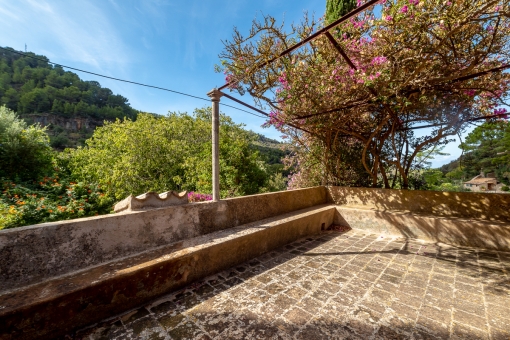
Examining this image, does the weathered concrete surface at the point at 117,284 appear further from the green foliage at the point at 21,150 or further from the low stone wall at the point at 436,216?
the green foliage at the point at 21,150

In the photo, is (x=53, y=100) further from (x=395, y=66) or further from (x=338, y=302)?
(x=338, y=302)

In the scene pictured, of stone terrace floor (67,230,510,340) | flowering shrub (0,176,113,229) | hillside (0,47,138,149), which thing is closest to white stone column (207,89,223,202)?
stone terrace floor (67,230,510,340)

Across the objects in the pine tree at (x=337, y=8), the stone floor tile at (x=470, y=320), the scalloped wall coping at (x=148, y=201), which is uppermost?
the pine tree at (x=337, y=8)

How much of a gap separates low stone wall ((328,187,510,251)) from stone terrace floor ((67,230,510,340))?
1.57ft

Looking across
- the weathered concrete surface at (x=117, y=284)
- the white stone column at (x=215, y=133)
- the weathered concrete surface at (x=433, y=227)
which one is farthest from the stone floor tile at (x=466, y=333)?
the white stone column at (x=215, y=133)

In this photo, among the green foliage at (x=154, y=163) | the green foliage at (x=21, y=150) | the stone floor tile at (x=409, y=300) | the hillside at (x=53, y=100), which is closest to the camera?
the stone floor tile at (x=409, y=300)

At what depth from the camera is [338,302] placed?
7.43 feet

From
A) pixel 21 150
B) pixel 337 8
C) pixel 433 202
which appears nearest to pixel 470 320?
pixel 433 202

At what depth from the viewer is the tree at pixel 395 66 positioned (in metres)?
2.94

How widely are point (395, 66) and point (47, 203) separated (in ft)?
31.4

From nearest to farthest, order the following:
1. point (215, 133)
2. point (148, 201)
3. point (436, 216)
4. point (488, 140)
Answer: point (148, 201) → point (215, 133) → point (436, 216) → point (488, 140)

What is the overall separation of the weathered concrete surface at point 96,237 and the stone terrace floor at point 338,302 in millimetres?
725

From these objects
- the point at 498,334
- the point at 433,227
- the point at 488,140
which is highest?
the point at 488,140

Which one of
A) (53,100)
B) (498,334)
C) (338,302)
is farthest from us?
(53,100)
